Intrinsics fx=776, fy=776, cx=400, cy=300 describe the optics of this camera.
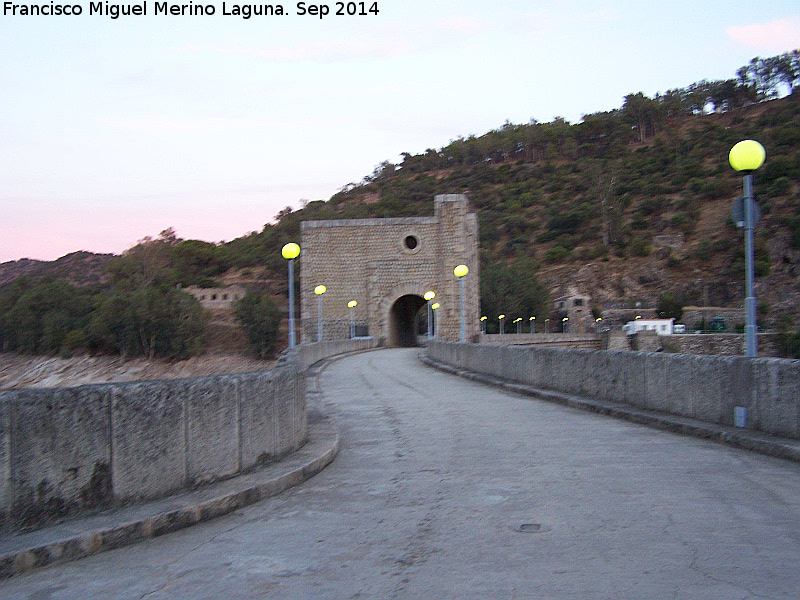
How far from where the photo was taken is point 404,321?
2362 inches

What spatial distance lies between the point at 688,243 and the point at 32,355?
6711cm

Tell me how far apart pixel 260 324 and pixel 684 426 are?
53517 millimetres

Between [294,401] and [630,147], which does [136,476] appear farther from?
[630,147]

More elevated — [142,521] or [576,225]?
[576,225]

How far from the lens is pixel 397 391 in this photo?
16250 mm

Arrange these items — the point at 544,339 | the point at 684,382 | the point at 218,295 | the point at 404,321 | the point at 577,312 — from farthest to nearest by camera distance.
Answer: the point at 218,295 → the point at 577,312 → the point at 404,321 → the point at 544,339 → the point at 684,382

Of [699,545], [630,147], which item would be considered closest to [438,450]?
[699,545]

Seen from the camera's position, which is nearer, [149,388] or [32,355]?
[149,388]

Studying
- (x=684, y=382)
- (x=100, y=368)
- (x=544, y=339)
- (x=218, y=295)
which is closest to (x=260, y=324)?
(x=100, y=368)

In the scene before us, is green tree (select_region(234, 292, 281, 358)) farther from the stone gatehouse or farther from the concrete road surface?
the concrete road surface

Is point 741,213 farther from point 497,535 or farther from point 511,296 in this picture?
point 511,296

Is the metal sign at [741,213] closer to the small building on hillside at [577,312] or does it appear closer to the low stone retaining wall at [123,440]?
the low stone retaining wall at [123,440]

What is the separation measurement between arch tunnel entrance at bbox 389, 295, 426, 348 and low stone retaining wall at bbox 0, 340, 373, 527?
4526cm

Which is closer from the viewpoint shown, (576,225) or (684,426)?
(684,426)
